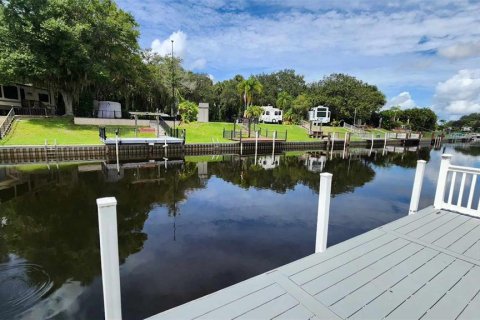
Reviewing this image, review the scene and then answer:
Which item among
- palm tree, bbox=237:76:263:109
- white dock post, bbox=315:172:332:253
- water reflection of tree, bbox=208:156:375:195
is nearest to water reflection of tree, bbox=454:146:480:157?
water reflection of tree, bbox=208:156:375:195

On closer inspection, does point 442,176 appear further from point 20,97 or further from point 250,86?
point 20,97

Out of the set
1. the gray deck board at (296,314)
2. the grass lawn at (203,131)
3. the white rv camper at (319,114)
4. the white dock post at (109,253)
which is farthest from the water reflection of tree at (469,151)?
the white dock post at (109,253)

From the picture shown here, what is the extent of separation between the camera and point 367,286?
3.14 m

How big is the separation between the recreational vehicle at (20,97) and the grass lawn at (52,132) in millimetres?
6300

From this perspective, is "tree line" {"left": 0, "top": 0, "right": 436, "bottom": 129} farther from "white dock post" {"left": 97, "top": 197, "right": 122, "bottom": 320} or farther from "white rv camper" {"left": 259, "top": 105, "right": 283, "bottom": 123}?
"white dock post" {"left": 97, "top": 197, "right": 122, "bottom": 320}

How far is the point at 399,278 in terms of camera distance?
330cm

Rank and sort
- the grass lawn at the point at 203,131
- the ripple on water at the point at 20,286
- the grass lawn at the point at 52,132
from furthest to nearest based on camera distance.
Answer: the grass lawn at the point at 203,131
the grass lawn at the point at 52,132
the ripple on water at the point at 20,286

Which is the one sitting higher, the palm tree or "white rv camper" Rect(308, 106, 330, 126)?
the palm tree

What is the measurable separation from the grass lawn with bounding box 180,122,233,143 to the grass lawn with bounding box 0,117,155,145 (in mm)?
4229

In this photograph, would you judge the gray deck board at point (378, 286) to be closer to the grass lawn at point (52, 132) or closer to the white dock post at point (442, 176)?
the white dock post at point (442, 176)

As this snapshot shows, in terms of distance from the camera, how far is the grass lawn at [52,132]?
65.6ft

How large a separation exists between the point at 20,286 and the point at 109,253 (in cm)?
392

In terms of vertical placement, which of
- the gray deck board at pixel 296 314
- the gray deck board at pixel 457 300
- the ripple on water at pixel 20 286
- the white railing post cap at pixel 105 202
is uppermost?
the white railing post cap at pixel 105 202

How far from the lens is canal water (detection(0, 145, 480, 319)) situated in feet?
16.2
